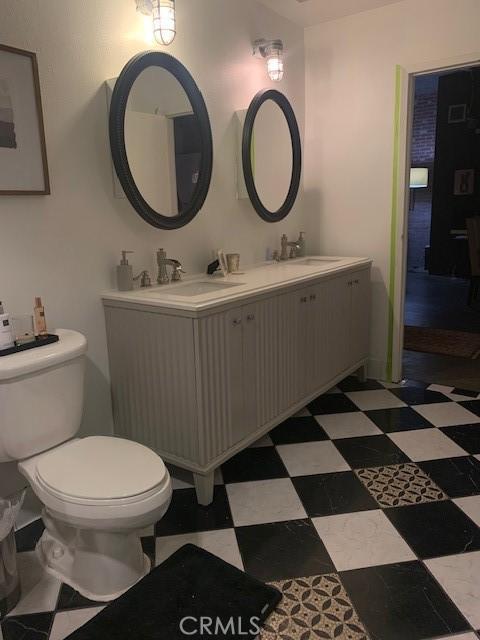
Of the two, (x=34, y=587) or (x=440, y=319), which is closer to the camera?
(x=34, y=587)

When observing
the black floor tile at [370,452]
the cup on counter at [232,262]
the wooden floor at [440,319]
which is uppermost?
the cup on counter at [232,262]

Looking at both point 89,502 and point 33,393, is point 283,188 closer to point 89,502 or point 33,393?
point 33,393

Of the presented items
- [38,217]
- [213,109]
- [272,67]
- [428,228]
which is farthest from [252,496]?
[428,228]

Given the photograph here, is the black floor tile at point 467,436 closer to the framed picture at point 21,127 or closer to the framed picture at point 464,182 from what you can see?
the framed picture at point 21,127

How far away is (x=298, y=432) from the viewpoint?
105 inches

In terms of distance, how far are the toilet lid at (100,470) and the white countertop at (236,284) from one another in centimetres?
56

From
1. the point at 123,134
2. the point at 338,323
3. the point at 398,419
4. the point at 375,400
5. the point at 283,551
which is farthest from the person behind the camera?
the point at 375,400

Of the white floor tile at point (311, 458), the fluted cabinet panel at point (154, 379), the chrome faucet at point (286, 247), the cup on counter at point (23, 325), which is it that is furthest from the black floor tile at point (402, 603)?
the chrome faucet at point (286, 247)

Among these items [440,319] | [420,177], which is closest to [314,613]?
[440,319]

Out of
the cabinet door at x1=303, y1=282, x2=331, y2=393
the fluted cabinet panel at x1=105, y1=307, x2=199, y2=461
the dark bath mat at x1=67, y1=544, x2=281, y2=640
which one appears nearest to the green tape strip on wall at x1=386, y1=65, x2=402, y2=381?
the cabinet door at x1=303, y1=282, x2=331, y2=393

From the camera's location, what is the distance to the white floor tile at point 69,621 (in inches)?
57.2

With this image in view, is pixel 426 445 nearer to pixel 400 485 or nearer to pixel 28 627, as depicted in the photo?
pixel 400 485

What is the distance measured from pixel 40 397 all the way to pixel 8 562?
508 millimetres

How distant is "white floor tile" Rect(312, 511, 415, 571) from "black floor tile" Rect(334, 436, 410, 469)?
39 cm
